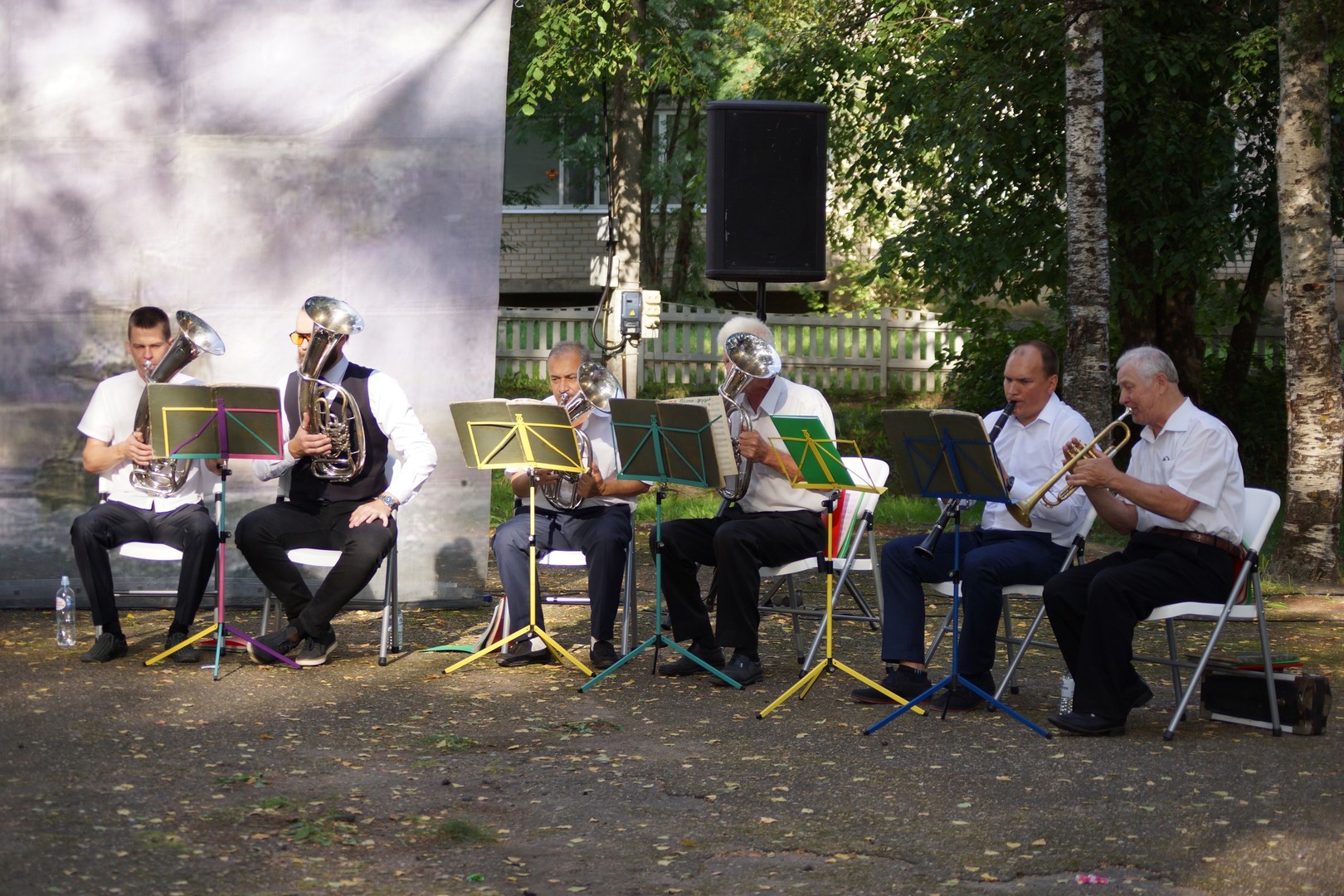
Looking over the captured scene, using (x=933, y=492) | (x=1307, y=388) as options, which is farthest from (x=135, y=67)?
(x=1307, y=388)

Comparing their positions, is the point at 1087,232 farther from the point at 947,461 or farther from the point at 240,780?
the point at 240,780

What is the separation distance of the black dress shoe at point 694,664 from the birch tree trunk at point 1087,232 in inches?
163

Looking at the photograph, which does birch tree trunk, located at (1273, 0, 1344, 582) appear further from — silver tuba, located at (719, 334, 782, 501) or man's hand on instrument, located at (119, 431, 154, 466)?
man's hand on instrument, located at (119, 431, 154, 466)

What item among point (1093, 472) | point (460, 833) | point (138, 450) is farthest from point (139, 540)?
point (1093, 472)

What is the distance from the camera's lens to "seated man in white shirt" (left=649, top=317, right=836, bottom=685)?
6688 mm

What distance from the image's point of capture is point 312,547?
7.09 m

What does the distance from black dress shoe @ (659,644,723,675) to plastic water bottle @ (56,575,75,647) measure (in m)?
2.80

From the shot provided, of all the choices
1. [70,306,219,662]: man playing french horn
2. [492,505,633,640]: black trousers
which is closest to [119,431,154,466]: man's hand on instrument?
[70,306,219,662]: man playing french horn

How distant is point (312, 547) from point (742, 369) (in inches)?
82.4

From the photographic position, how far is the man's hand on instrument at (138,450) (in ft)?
22.8

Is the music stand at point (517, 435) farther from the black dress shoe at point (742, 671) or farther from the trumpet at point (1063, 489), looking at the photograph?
the trumpet at point (1063, 489)

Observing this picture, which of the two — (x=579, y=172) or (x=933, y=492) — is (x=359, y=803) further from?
(x=579, y=172)

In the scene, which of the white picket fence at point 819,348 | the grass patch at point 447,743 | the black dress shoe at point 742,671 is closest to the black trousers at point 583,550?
the black dress shoe at point 742,671

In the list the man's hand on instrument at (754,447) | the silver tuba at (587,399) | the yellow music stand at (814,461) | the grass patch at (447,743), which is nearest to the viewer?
the grass patch at (447,743)
